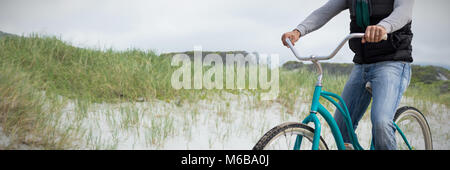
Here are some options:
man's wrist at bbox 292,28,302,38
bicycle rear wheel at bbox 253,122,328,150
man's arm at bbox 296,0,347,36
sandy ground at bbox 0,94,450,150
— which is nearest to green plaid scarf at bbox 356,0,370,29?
man's arm at bbox 296,0,347,36

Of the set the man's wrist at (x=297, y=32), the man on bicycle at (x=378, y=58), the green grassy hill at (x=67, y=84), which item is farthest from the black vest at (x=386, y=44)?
the green grassy hill at (x=67, y=84)

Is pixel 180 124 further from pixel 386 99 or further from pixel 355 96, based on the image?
pixel 386 99

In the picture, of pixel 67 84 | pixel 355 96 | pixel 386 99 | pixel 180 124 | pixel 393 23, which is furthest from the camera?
pixel 67 84

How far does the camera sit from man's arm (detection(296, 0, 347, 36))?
2.76m

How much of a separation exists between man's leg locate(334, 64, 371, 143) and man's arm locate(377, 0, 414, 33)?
1.81 feet

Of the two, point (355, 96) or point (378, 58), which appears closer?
point (378, 58)

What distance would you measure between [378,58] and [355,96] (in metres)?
0.39

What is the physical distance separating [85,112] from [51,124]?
589mm

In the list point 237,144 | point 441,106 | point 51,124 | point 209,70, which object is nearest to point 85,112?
point 51,124

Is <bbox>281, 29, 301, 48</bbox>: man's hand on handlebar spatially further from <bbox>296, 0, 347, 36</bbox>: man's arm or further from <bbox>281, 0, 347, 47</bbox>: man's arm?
<bbox>296, 0, 347, 36</bbox>: man's arm

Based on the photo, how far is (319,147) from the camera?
2264 mm

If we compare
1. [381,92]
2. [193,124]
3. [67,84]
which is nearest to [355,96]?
[381,92]

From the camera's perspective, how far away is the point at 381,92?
243cm
